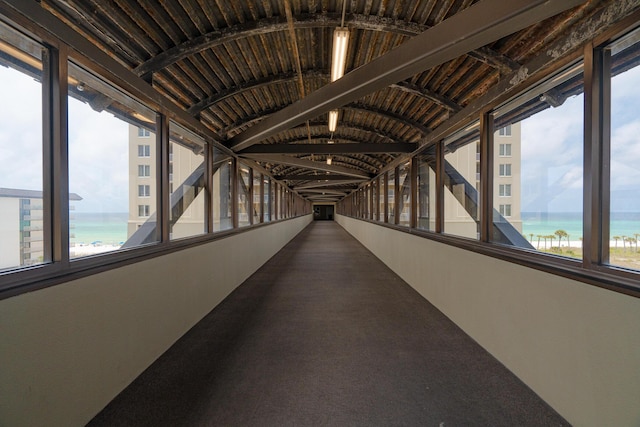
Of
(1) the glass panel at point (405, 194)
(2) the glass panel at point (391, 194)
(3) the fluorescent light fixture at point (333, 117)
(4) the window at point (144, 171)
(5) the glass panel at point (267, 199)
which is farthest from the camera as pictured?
(5) the glass panel at point (267, 199)

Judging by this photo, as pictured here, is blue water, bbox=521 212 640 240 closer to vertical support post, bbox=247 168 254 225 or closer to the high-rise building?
the high-rise building

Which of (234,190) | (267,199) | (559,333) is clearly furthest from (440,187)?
(267,199)

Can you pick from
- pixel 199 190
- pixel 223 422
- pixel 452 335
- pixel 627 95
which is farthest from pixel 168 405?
pixel 627 95

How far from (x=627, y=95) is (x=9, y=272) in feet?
12.5

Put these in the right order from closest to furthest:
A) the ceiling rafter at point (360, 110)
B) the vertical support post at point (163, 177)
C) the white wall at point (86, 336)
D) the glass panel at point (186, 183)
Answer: the white wall at point (86, 336), the vertical support post at point (163, 177), the glass panel at point (186, 183), the ceiling rafter at point (360, 110)

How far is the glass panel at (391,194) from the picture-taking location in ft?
25.9

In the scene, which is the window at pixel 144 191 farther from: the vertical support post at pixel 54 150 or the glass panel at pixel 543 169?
the glass panel at pixel 543 169

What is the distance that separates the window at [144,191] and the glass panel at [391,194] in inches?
243

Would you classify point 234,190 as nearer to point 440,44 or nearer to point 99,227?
point 99,227

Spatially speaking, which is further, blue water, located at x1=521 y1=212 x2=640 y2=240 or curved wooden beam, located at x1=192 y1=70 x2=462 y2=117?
curved wooden beam, located at x1=192 y1=70 x2=462 y2=117

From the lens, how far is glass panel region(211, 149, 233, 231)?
4.95 meters

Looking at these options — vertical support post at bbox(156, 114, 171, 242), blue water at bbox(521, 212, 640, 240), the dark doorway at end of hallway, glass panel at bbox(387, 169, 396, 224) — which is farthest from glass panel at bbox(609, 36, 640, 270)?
the dark doorway at end of hallway

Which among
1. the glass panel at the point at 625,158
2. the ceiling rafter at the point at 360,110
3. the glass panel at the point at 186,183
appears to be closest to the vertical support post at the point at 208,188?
the glass panel at the point at 186,183

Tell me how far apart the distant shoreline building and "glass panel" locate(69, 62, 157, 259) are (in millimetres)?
199
